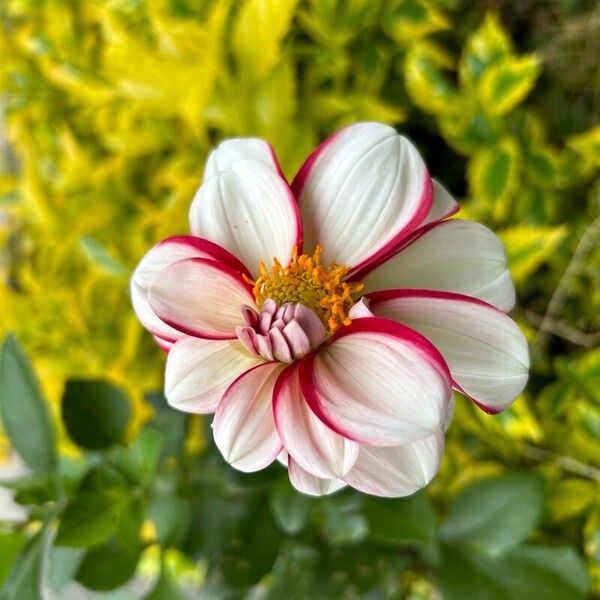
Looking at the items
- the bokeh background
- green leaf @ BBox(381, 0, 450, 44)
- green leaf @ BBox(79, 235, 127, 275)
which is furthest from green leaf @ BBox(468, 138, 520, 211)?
green leaf @ BBox(79, 235, 127, 275)

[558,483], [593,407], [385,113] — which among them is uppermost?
[385,113]

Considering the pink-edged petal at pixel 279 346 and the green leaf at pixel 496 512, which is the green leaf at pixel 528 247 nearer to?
the green leaf at pixel 496 512

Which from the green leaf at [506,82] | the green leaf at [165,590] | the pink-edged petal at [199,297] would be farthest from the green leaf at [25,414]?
the green leaf at [506,82]

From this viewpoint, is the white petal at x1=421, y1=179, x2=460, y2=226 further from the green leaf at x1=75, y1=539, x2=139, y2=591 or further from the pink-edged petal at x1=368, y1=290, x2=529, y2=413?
the green leaf at x1=75, y1=539, x2=139, y2=591

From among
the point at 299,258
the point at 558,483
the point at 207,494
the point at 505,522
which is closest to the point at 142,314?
the point at 299,258

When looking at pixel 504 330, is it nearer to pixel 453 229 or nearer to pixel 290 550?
pixel 453 229

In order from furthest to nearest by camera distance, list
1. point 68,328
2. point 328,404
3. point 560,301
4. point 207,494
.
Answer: point 68,328 → point 560,301 → point 207,494 → point 328,404
